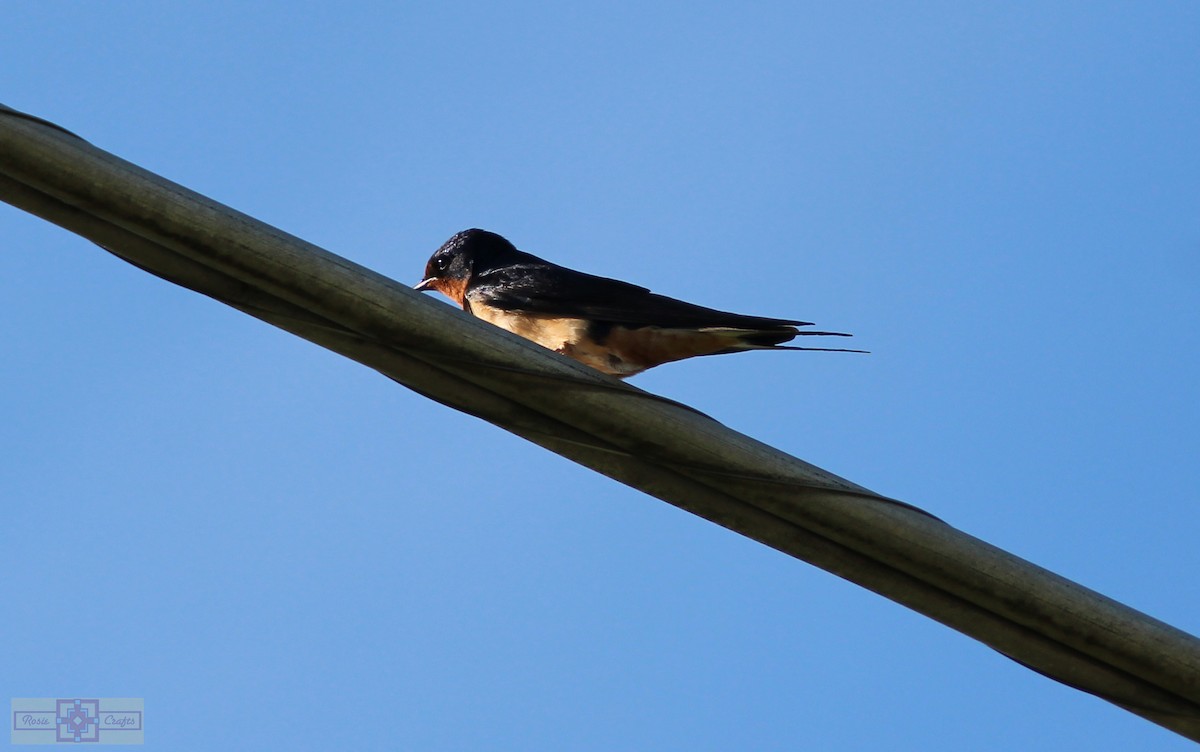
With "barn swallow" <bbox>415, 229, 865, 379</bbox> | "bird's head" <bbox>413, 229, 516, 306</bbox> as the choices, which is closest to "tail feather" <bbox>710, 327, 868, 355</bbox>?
"barn swallow" <bbox>415, 229, 865, 379</bbox>

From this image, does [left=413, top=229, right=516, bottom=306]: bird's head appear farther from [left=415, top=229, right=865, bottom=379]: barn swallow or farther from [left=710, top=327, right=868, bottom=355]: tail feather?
[left=710, top=327, right=868, bottom=355]: tail feather

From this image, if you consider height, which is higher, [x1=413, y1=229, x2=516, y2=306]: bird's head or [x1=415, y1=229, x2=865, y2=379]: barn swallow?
[x1=413, y1=229, x2=516, y2=306]: bird's head

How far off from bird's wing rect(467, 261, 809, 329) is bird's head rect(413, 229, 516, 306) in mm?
192

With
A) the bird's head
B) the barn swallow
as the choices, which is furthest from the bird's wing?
the bird's head

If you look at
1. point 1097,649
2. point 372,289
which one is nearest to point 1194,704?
point 1097,649

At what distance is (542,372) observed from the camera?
3199mm

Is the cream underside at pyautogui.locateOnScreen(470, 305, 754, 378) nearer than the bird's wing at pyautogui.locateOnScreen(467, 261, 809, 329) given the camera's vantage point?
No

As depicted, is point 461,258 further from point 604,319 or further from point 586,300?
point 604,319

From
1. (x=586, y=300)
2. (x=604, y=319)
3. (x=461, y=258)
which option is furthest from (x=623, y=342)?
(x=461, y=258)

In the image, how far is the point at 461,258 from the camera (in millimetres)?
8094

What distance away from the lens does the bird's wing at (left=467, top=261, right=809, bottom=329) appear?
5.95m

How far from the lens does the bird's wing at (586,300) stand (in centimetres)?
595

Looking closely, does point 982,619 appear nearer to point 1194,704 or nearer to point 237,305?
point 1194,704

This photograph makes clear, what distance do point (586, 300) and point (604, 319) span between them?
0.93 ft
